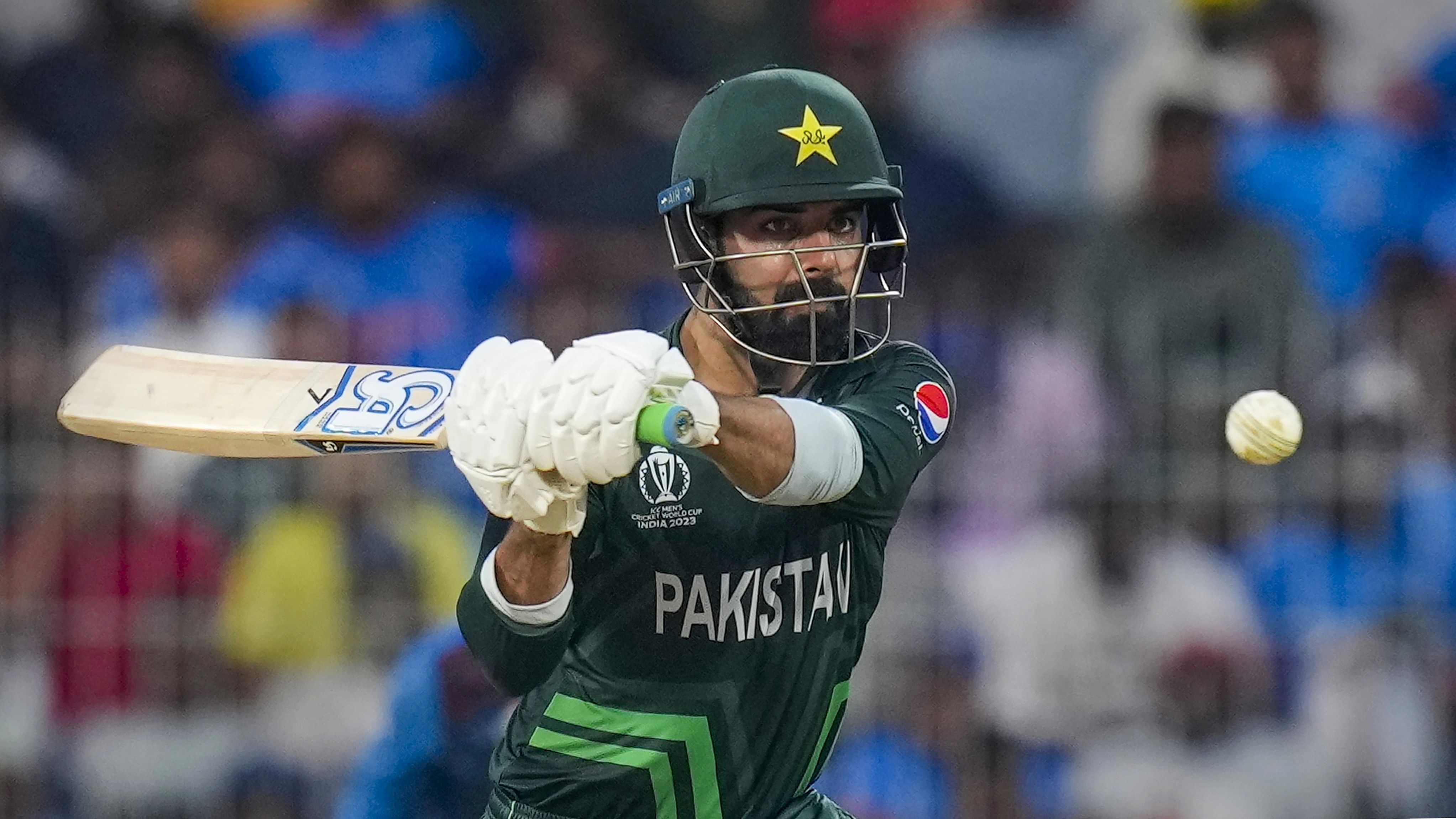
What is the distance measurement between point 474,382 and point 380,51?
17.6 feet

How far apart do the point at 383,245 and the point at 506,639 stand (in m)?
4.45

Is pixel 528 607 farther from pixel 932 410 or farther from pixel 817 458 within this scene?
pixel 932 410

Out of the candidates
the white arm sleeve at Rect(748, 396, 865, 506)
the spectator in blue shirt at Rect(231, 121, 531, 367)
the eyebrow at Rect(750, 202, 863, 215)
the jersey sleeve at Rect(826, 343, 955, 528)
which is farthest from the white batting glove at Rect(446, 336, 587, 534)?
the spectator in blue shirt at Rect(231, 121, 531, 367)

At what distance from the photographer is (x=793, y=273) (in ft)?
11.3

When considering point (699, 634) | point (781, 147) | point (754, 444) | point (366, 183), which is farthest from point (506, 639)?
point (366, 183)

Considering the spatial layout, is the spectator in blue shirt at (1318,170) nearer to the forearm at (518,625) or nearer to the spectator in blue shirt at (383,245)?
the spectator in blue shirt at (383,245)

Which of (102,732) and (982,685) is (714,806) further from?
(102,732)

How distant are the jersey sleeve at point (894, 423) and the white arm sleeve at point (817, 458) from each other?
0.06m

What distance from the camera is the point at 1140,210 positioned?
712 cm

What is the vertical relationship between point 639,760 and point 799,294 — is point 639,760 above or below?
below

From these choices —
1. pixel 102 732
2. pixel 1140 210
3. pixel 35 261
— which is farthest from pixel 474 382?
pixel 35 261

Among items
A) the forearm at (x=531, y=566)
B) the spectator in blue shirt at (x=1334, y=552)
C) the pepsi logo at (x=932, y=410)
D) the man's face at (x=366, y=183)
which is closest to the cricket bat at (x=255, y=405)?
the forearm at (x=531, y=566)

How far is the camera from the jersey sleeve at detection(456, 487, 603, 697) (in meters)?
3.15

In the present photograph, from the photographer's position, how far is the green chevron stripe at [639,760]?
339 centimetres
